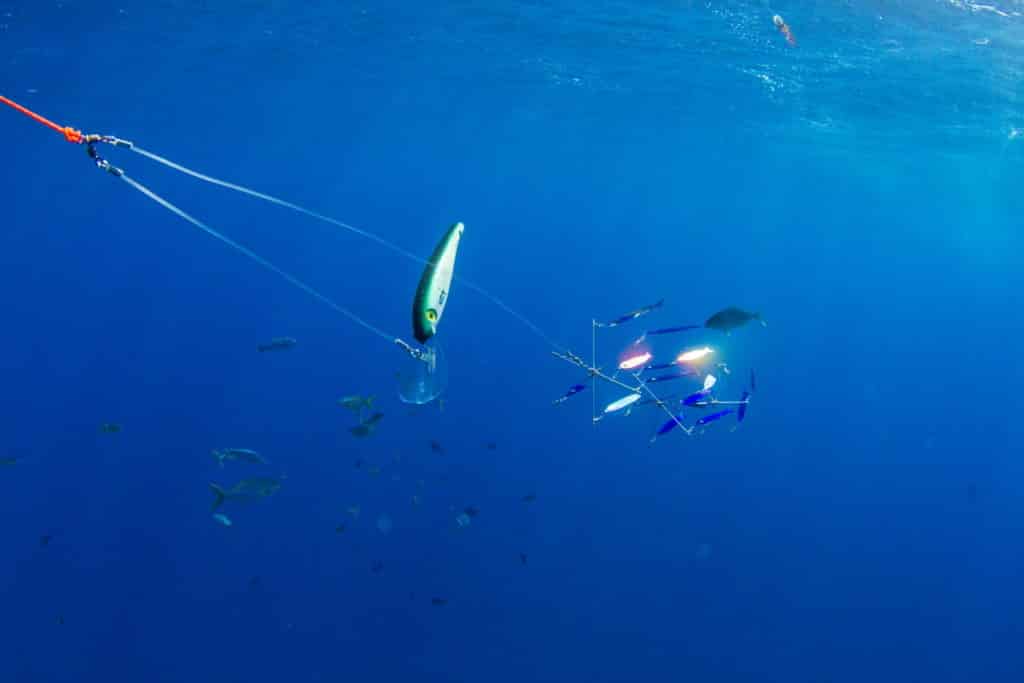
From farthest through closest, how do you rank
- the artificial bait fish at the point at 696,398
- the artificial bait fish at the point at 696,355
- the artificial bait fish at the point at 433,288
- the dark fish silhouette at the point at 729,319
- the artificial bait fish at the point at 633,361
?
the dark fish silhouette at the point at 729,319
the artificial bait fish at the point at 633,361
the artificial bait fish at the point at 696,355
the artificial bait fish at the point at 696,398
the artificial bait fish at the point at 433,288

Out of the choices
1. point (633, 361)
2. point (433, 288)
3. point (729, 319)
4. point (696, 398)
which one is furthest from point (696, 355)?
point (433, 288)

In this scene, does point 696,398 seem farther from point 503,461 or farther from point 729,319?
point 503,461

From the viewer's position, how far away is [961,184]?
31.0 meters

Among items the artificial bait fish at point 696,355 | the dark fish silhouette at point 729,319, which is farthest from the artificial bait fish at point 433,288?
the dark fish silhouette at point 729,319

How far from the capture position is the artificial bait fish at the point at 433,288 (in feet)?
11.1

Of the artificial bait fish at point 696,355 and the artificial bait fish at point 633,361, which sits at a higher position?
the artificial bait fish at point 696,355

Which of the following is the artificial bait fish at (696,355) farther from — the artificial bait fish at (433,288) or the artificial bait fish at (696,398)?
the artificial bait fish at (433,288)

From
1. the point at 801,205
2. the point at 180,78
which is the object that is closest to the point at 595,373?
the point at 180,78

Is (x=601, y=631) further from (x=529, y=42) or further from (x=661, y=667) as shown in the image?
(x=529, y=42)

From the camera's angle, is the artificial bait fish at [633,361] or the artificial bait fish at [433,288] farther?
the artificial bait fish at [633,361]

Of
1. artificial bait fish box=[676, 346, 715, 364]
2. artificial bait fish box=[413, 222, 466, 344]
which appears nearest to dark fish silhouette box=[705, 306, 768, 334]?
artificial bait fish box=[676, 346, 715, 364]

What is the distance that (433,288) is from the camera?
11.3 feet

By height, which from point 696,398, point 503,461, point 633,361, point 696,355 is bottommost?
point 503,461

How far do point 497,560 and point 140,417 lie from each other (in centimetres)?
1290
